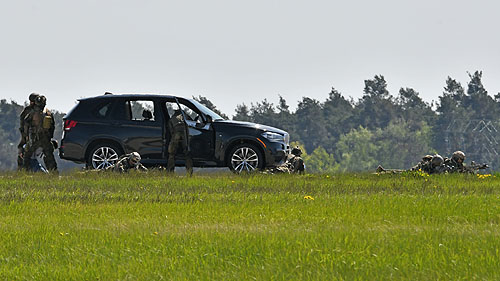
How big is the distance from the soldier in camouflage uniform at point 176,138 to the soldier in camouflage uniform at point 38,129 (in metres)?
2.87

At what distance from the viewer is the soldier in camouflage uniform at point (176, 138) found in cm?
2053

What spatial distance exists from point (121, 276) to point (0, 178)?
12.1 m

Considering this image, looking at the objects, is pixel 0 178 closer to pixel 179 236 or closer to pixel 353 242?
pixel 179 236

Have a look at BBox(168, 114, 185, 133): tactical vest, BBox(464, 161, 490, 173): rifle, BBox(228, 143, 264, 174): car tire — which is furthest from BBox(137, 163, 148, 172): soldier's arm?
BBox(464, 161, 490, 173): rifle

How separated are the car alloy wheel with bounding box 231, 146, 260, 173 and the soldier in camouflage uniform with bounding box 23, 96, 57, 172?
4190mm

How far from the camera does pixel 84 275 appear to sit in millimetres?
8367

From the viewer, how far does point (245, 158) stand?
69.7 feet

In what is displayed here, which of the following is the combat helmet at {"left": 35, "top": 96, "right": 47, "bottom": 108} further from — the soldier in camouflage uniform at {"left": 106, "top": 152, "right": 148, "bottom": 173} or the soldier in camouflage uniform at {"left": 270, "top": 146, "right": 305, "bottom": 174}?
the soldier in camouflage uniform at {"left": 270, "top": 146, "right": 305, "bottom": 174}

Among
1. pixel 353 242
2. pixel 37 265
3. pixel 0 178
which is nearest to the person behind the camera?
pixel 37 265

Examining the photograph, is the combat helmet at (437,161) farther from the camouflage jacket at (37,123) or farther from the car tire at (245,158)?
the camouflage jacket at (37,123)

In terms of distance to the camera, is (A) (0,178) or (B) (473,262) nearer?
(B) (473,262)

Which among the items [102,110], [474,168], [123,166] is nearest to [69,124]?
[102,110]

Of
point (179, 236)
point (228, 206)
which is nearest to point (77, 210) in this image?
point (228, 206)

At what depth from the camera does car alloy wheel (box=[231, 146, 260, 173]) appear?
21.2 m
